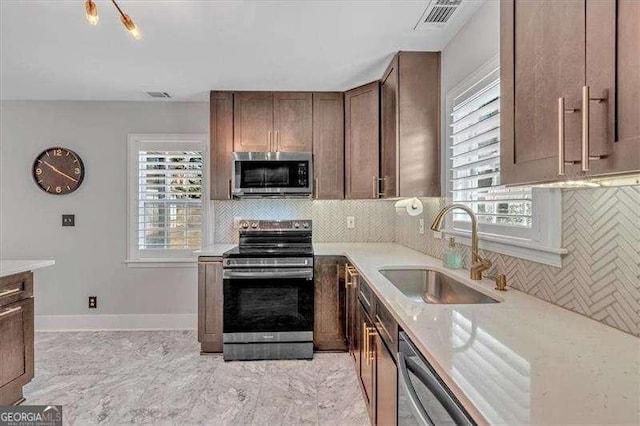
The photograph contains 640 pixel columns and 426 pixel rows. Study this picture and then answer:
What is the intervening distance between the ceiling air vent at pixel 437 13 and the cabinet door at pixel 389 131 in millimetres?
442

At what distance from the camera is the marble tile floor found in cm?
216

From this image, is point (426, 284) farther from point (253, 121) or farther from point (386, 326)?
point (253, 121)

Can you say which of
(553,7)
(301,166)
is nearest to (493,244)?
(553,7)

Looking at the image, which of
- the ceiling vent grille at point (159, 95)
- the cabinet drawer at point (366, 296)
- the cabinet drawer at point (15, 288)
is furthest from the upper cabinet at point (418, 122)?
the cabinet drawer at point (15, 288)

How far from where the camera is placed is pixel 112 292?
3.67 metres

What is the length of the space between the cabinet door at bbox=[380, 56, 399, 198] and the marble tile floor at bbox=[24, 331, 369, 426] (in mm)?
1461

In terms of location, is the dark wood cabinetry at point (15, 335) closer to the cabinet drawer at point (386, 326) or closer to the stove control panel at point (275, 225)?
the stove control panel at point (275, 225)

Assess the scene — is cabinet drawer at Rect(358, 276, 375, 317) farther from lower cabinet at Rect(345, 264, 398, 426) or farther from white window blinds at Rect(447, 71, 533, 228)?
white window blinds at Rect(447, 71, 533, 228)

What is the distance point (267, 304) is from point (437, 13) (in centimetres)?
231

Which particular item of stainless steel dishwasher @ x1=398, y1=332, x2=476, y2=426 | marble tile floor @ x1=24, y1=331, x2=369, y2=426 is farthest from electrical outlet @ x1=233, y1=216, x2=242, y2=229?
stainless steel dishwasher @ x1=398, y1=332, x2=476, y2=426

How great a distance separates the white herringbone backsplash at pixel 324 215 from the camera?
356 centimetres

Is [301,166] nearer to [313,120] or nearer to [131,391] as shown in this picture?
[313,120]

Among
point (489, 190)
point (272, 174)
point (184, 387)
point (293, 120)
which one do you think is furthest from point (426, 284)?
point (293, 120)

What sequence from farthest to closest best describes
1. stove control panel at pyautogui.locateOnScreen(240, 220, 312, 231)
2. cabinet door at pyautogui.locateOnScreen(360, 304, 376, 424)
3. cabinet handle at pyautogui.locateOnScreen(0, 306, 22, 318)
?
stove control panel at pyautogui.locateOnScreen(240, 220, 312, 231) < cabinet handle at pyautogui.locateOnScreen(0, 306, 22, 318) < cabinet door at pyautogui.locateOnScreen(360, 304, 376, 424)
